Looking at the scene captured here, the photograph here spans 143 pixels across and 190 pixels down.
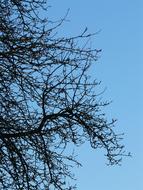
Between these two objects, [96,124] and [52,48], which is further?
[52,48]

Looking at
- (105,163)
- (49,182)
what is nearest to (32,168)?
(49,182)

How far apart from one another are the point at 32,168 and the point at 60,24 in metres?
2.09

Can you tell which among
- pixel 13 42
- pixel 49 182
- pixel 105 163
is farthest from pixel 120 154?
pixel 13 42

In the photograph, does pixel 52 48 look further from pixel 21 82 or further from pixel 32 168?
pixel 32 168

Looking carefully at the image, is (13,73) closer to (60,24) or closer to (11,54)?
(11,54)

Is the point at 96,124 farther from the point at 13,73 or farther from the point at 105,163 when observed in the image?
the point at 13,73

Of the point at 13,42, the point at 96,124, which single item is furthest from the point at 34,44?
the point at 96,124

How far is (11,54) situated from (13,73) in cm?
28

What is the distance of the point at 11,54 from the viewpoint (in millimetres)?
8742

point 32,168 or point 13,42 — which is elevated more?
point 13,42

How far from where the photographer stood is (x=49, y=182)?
8.52 metres

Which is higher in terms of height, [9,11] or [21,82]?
[9,11]

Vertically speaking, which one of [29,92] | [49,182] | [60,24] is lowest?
[49,182]

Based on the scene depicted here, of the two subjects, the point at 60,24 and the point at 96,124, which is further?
the point at 60,24
